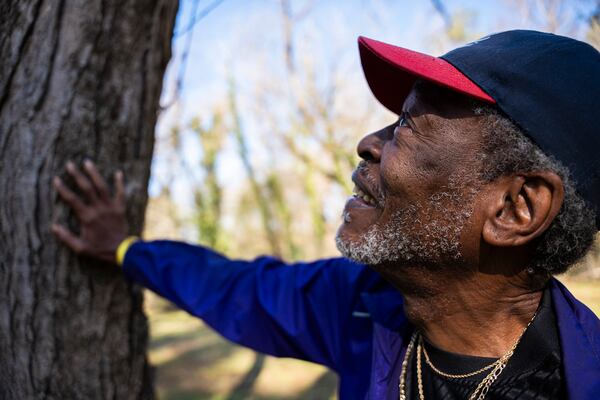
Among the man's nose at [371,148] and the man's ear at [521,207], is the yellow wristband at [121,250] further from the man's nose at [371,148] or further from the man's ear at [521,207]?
the man's ear at [521,207]

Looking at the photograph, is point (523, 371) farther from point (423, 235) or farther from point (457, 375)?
point (423, 235)

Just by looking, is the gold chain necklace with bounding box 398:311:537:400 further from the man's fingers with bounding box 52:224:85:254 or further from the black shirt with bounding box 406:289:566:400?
the man's fingers with bounding box 52:224:85:254

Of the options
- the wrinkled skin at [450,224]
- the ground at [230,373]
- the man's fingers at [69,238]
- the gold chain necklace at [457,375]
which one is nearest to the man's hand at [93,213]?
the man's fingers at [69,238]

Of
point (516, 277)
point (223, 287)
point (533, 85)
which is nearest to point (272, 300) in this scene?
point (223, 287)

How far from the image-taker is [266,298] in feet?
5.94

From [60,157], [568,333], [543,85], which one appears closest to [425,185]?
[543,85]

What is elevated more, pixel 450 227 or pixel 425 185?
pixel 425 185

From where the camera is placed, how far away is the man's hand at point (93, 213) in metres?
1.63

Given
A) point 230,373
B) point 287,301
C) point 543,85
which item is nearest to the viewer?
point 543,85

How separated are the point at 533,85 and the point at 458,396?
88 centimetres

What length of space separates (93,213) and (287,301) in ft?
2.34

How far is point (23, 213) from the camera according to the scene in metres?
1.59

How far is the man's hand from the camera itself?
1.63 metres

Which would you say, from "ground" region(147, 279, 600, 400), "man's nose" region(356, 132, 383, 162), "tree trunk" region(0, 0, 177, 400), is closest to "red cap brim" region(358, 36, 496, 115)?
"man's nose" region(356, 132, 383, 162)
